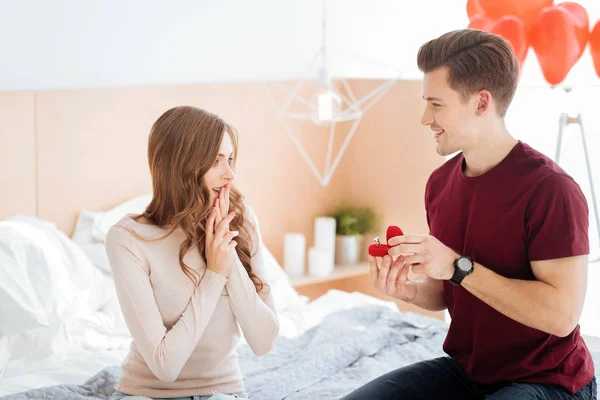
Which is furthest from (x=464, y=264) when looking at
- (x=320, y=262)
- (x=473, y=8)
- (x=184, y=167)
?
(x=320, y=262)

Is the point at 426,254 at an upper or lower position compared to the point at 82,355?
upper

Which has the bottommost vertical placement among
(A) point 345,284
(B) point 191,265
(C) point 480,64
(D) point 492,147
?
(A) point 345,284

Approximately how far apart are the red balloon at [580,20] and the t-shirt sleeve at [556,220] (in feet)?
3.15

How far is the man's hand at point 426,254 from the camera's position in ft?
4.76

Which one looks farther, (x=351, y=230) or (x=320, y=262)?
(x=351, y=230)

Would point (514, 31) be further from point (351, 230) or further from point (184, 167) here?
point (351, 230)

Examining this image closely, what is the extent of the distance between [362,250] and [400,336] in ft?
4.64

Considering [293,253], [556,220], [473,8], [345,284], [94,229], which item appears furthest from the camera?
[345,284]

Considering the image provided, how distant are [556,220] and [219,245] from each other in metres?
0.72

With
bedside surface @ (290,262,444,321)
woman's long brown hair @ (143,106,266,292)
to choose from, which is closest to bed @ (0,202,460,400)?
woman's long brown hair @ (143,106,266,292)

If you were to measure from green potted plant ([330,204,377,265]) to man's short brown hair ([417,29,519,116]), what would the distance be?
7.13ft

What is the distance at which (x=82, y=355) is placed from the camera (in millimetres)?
2227

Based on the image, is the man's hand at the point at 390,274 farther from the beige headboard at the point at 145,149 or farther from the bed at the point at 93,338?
the beige headboard at the point at 145,149

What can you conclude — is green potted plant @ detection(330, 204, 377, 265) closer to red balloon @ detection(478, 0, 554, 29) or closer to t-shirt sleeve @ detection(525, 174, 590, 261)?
red balloon @ detection(478, 0, 554, 29)
